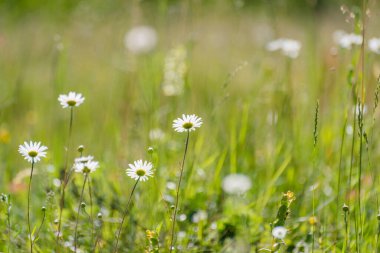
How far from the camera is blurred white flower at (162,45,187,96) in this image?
2492 millimetres

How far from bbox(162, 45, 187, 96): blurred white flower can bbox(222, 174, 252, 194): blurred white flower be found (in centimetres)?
48

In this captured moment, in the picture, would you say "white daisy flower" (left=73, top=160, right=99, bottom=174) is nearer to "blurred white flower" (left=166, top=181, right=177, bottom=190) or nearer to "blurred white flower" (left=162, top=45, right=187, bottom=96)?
"blurred white flower" (left=166, top=181, right=177, bottom=190)

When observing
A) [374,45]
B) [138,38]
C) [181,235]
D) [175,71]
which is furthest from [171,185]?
[138,38]

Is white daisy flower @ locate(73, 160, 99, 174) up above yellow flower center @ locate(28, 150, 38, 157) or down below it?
below

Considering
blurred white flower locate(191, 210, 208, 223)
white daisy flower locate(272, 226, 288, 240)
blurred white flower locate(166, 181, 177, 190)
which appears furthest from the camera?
blurred white flower locate(166, 181, 177, 190)

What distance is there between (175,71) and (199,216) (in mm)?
867

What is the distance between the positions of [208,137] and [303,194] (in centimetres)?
49

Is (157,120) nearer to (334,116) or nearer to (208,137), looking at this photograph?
(208,137)

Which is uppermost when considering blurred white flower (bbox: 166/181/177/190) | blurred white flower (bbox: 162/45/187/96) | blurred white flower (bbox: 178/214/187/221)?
blurred white flower (bbox: 162/45/187/96)

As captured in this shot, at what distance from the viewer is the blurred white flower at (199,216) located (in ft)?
6.08

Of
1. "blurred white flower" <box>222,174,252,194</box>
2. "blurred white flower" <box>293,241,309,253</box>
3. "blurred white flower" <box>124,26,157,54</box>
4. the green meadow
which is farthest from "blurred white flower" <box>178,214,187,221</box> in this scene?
"blurred white flower" <box>124,26,157,54</box>

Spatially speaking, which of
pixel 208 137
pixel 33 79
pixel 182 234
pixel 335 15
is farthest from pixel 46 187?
pixel 335 15

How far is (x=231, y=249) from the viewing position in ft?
5.71

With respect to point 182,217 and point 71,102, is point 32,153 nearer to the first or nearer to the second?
point 71,102
